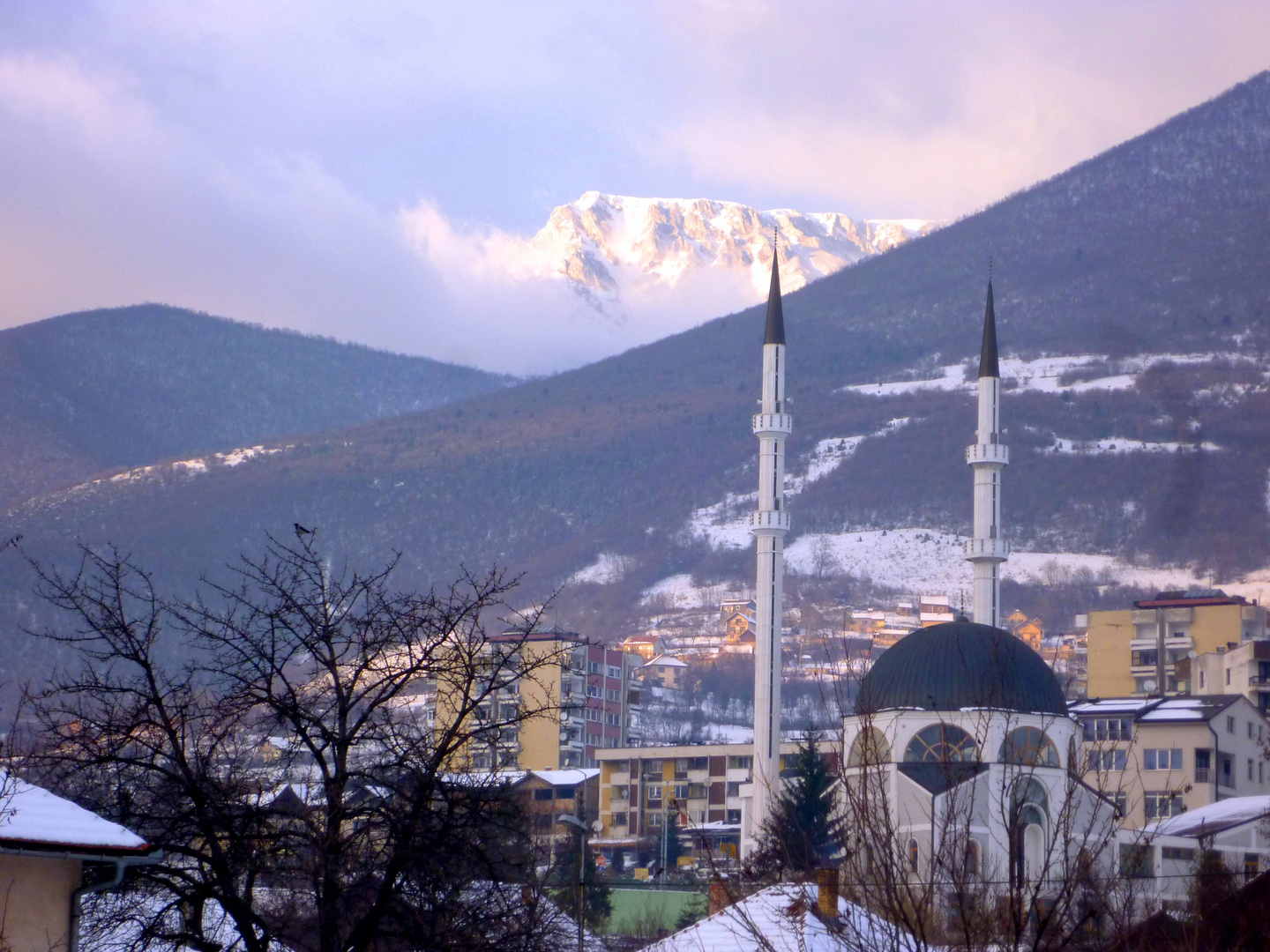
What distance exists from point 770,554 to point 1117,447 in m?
139

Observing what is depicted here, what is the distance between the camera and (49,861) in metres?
13.8

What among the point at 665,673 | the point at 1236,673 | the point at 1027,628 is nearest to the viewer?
the point at 1236,673

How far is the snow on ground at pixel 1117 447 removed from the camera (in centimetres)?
19412

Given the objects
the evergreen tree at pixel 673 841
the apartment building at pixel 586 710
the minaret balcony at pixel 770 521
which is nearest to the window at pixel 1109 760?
the minaret balcony at pixel 770 521

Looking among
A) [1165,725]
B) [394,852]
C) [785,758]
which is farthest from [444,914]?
[785,758]

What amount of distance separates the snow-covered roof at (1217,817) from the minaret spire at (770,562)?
12.4m

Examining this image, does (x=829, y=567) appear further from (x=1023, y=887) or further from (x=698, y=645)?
(x=1023, y=887)

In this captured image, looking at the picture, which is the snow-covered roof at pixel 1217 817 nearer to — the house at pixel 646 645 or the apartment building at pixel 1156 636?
the apartment building at pixel 1156 636

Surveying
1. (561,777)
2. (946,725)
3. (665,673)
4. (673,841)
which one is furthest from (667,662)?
(946,725)

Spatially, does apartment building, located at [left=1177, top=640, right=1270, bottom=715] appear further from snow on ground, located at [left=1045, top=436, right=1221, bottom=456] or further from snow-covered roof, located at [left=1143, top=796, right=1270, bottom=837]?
snow on ground, located at [left=1045, top=436, right=1221, bottom=456]

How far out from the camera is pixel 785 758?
85438 mm

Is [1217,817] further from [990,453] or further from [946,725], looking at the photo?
[990,453]

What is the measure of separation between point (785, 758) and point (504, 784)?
228 ft

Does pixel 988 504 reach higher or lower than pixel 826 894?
higher
